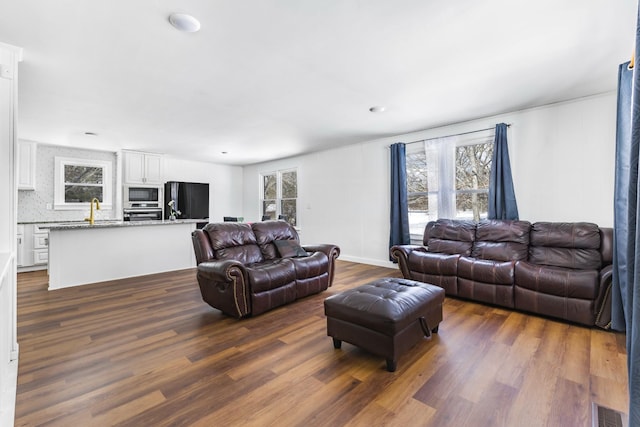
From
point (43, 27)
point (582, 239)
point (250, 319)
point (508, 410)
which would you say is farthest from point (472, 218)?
point (43, 27)

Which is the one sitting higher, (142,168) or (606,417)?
(142,168)

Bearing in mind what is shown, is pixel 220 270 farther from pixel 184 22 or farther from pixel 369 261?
pixel 369 261

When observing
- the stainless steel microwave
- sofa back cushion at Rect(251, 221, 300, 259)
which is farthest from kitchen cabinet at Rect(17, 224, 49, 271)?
sofa back cushion at Rect(251, 221, 300, 259)

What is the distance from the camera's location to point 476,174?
4270 millimetres

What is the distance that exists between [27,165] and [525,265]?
799cm

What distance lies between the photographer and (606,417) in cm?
154

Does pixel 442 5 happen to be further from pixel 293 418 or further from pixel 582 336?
pixel 582 336

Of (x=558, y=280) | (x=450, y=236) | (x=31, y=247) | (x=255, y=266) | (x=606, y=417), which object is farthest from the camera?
(x=31, y=247)

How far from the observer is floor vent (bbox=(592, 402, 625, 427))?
4.88 feet

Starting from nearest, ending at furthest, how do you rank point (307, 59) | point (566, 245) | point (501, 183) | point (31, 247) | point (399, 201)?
point (307, 59) → point (566, 245) → point (501, 183) → point (399, 201) → point (31, 247)

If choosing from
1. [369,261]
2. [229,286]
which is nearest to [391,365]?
[229,286]

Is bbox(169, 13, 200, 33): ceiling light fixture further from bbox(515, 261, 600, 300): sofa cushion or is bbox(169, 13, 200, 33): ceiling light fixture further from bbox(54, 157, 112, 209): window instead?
bbox(54, 157, 112, 209): window

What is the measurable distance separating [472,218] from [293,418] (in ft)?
12.6

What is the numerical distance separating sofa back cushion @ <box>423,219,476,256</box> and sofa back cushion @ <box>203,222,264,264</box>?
2.44 m
